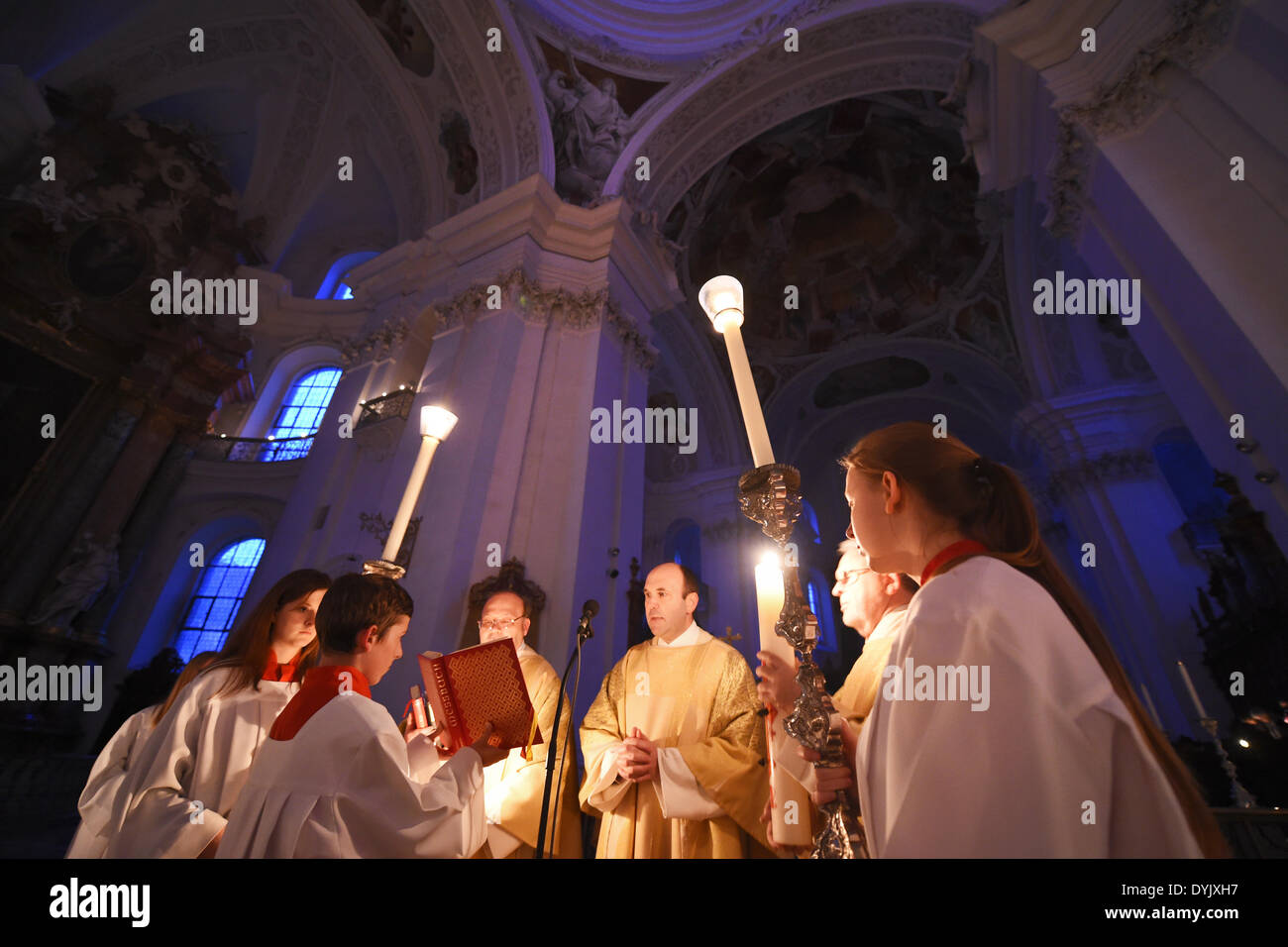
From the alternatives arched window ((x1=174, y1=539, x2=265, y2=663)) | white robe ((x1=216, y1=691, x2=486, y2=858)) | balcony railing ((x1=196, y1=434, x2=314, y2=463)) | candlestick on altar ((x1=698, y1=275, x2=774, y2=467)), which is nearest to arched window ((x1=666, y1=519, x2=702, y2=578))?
balcony railing ((x1=196, y1=434, x2=314, y2=463))

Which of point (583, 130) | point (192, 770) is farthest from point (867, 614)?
point (583, 130)

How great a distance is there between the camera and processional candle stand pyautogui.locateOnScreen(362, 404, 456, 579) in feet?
6.49

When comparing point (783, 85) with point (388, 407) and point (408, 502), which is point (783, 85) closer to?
point (388, 407)

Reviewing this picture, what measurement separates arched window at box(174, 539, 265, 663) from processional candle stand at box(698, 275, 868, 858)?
38.3 feet

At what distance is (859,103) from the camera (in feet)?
33.9

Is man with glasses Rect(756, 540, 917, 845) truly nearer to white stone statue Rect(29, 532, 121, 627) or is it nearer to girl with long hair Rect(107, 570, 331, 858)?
girl with long hair Rect(107, 570, 331, 858)

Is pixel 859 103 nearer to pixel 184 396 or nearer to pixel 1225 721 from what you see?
pixel 1225 721

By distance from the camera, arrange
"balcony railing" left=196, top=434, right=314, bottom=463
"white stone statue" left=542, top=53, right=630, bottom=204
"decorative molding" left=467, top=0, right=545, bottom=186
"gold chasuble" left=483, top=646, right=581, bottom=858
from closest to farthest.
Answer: "gold chasuble" left=483, top=646, right=581, bottom=858 < "decorative molding" left=467, top=0, right=545, bottom=186 < "white stone statue" left=542, top=53, right=630, bottom=204 < "balcony railing" left=196, top=434, right=314, bottom=463

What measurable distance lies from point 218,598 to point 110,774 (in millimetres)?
10519

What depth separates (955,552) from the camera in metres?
1.05

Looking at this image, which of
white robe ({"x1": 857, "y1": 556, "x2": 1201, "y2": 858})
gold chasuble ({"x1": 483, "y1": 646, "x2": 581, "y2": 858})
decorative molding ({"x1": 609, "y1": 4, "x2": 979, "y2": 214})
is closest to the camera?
white robe ({"x1": 857, "y1": 556, "x2": 1201, "y2": 858})

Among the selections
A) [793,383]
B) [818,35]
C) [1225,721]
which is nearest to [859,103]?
[818,35]

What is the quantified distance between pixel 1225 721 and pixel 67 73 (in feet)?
68.4
